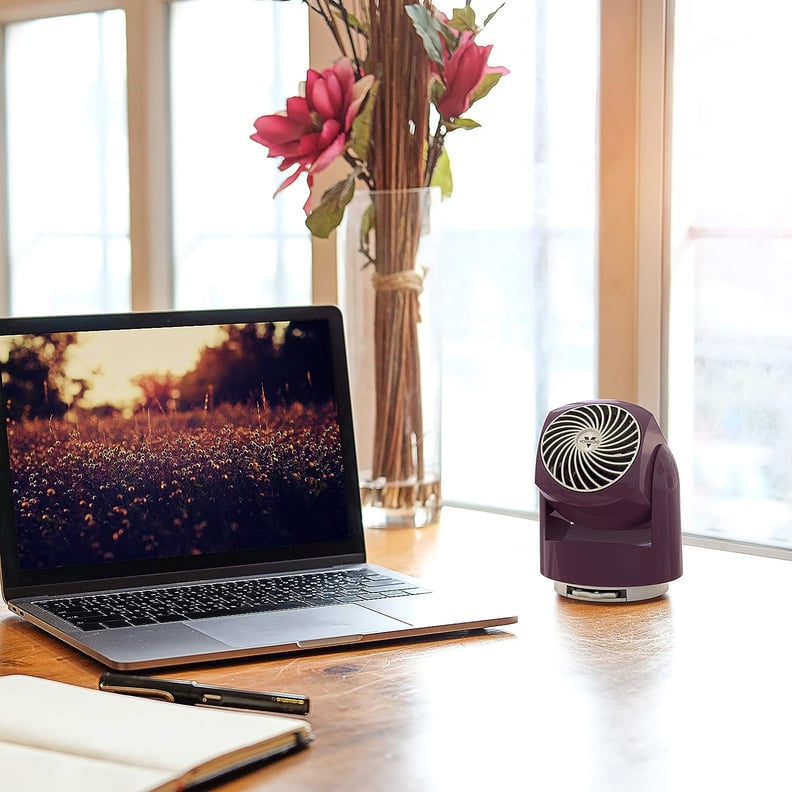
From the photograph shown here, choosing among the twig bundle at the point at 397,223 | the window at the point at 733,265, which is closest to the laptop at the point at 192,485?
the twig bundle at the point at 397,223

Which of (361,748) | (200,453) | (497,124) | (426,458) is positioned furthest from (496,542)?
(497,124)

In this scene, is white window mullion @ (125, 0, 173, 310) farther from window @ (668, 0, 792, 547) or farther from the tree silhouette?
the tree silhouette

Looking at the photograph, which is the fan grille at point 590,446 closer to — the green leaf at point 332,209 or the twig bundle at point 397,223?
the twig bundle at point 397,223

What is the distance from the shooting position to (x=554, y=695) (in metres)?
0.91

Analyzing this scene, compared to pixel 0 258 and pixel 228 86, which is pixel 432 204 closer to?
pixel 228 86

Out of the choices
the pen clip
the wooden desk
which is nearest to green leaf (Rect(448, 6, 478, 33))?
the wooden desk

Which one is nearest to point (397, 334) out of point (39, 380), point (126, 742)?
point (39, 380)

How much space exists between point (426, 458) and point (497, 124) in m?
0.85

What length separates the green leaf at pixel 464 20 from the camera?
5.02ft

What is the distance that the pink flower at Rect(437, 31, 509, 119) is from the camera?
4.88 ft

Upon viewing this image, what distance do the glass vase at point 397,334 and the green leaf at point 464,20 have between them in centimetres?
21

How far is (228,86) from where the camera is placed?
8.95 ft

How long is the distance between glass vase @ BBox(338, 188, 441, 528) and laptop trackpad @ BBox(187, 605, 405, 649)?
46 cm

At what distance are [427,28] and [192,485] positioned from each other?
609 mm
